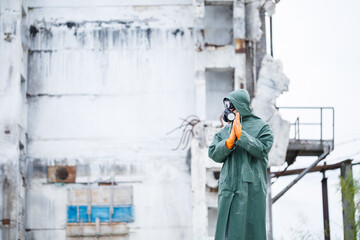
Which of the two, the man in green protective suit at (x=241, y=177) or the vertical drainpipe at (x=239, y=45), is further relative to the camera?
the vertical drainpipe at (x=239, y=45)

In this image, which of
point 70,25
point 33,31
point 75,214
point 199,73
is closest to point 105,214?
point 75,214

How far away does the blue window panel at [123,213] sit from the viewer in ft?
86.7

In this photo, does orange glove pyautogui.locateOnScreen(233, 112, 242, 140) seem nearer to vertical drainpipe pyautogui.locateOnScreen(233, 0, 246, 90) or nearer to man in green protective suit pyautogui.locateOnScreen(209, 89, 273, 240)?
man in green protective suit pyautogui.locateOnScreen(209, 89, 273, 240)

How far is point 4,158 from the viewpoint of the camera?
83.9ft

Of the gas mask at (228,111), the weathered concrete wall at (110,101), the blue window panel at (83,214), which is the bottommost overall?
the blue window panel at (83,214)

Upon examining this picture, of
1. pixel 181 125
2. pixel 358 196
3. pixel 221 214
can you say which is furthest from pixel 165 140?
pixel 221 214

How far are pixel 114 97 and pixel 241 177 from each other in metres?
17.0

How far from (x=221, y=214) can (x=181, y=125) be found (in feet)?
53.8

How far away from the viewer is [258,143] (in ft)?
33.8

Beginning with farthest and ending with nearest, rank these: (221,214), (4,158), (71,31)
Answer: (71,31) < (4,158) < (221,214)

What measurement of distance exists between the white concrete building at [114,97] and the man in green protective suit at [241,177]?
1545 centimetres

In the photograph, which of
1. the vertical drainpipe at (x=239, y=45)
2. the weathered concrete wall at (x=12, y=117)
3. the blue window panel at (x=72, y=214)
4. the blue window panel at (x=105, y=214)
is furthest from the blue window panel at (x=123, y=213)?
the vertical drainpipe at (x=239, y=45)

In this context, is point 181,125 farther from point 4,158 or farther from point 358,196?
point 358,196

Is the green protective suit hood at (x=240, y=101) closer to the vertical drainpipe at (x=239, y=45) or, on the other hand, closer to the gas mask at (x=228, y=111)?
the gas mask at (x=228, y=111)
